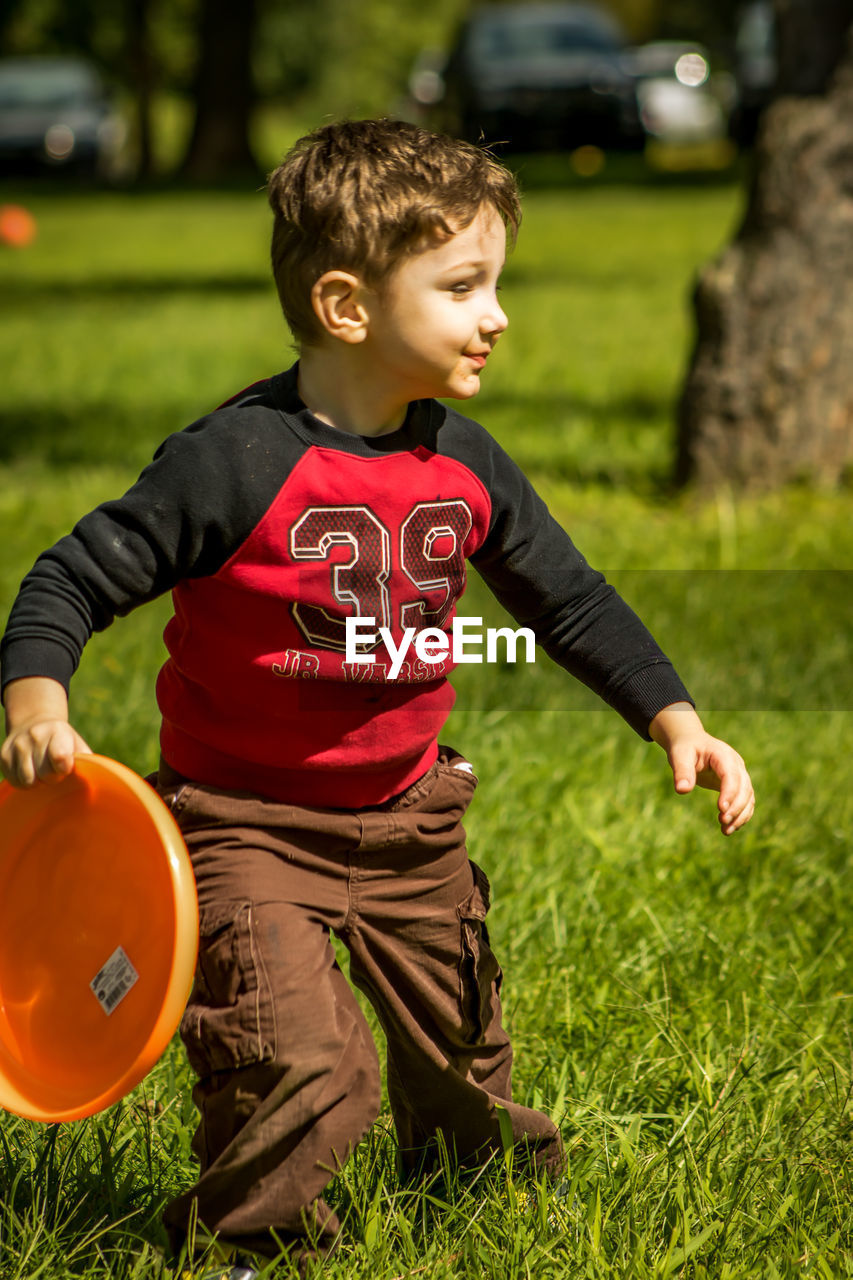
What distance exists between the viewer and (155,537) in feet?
6.15

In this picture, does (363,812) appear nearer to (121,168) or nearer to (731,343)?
(731,343)

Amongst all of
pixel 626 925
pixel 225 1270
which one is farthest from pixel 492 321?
pixel 626 925

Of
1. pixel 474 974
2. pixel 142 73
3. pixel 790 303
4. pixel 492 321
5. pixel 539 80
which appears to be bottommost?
pixel 142 73

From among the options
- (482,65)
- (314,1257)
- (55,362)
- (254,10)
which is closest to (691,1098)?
(314,1257)

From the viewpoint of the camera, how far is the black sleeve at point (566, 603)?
2.15 m

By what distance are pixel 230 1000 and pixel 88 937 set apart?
21 cm

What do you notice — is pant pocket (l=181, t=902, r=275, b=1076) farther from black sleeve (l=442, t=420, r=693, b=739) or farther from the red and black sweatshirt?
black sleeve (l=442, t=420, r=693, b=739)

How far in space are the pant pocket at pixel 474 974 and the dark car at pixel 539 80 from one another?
19703 millimetres

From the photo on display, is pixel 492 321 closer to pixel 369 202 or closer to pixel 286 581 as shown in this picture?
pixel 369 202

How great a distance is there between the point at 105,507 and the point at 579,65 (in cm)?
2199

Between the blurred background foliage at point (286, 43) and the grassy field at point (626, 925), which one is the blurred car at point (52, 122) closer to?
the blurred background foliage at point (286, 43)

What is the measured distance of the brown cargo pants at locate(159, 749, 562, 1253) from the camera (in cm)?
185

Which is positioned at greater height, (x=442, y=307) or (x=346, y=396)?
(x=442, y=307)

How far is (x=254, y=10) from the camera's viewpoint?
88.8 feet
